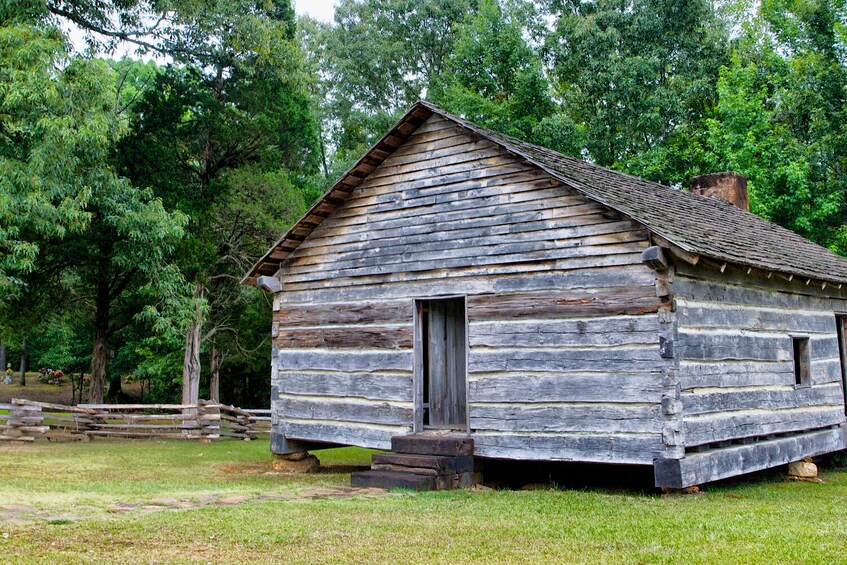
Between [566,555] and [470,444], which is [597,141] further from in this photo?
[566,555]

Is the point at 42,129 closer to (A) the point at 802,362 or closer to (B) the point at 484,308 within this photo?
(B) the point at 484,308

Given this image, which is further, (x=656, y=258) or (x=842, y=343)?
(x=842, y=343)

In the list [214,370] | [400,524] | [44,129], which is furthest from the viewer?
[214,370]

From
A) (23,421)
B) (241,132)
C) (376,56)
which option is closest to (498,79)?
(376,56)

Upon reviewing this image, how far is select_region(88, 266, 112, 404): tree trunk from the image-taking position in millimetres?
25000

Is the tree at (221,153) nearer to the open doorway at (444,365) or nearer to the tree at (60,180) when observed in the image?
the tree at (60,180)

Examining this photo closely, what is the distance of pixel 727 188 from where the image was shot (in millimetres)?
21219

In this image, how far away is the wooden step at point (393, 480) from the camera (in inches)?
464

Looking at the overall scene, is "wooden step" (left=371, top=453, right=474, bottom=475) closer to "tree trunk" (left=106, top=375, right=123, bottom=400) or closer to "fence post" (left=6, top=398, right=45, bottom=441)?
"fence post" (left=6, top=398, right=45, bottom=441)

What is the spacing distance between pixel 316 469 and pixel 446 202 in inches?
239

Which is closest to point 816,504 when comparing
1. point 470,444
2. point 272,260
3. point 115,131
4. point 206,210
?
point 470,444

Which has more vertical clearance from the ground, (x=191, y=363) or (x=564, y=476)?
(x=191, y=363)

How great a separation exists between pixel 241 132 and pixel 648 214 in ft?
55.7

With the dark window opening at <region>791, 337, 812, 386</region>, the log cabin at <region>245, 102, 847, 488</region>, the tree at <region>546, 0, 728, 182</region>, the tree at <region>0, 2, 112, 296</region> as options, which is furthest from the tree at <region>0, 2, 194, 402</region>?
the tree at <region>546, 0, 728, 182</region>
